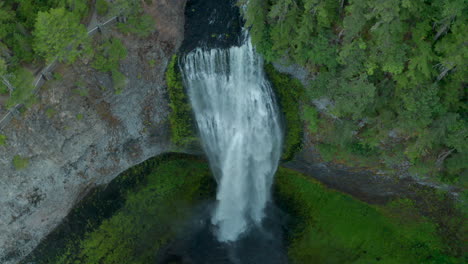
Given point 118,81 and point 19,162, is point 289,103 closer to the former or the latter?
point 118,81

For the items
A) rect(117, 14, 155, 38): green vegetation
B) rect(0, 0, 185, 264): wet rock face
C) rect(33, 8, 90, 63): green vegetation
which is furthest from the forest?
rect(0, 0, 185, 264): wet rock face

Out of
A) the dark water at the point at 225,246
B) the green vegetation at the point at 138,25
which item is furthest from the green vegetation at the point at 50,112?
the dark water at the point at 225,246

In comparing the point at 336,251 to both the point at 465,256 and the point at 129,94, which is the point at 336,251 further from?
the point at 129,94

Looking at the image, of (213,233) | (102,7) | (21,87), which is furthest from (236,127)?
(21,87)

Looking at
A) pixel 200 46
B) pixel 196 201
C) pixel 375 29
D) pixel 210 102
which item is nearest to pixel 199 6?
pixel 200 46

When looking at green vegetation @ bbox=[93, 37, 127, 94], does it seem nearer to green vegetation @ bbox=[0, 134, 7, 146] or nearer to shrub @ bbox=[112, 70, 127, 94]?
shrub @ bbox=[112, 70, 127, 94]

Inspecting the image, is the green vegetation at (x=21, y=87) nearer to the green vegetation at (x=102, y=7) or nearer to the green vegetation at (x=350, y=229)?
the green vegetation at (x=102, y=7)

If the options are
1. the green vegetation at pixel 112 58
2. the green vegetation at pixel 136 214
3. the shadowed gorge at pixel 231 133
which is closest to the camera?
the shadowed gorge at pixel 231 133
